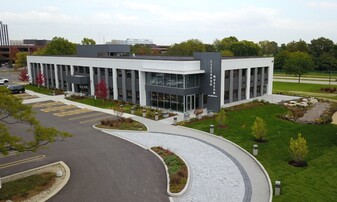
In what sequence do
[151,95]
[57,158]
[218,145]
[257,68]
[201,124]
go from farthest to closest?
[257,68], [151,95], [201,124], [218,145], [57,158]

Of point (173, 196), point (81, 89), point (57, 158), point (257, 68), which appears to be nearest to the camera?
point (173, 196)

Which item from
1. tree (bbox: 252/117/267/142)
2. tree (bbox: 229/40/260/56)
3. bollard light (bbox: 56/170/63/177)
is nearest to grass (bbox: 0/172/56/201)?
bollard light (bbox: 56/170/63/177)

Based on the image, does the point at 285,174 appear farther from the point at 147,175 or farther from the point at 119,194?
the point at 119,194

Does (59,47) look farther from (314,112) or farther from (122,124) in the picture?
(314,112)

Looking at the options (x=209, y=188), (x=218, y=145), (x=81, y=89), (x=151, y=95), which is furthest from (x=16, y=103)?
(x=81, y=89)

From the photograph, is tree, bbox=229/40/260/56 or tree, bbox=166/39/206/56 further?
tree, bbox=229/40/260/56

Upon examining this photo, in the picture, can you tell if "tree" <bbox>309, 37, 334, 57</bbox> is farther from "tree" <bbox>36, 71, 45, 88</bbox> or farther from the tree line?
"tree" <bbox>36, 71, 45, 88</bbox>
